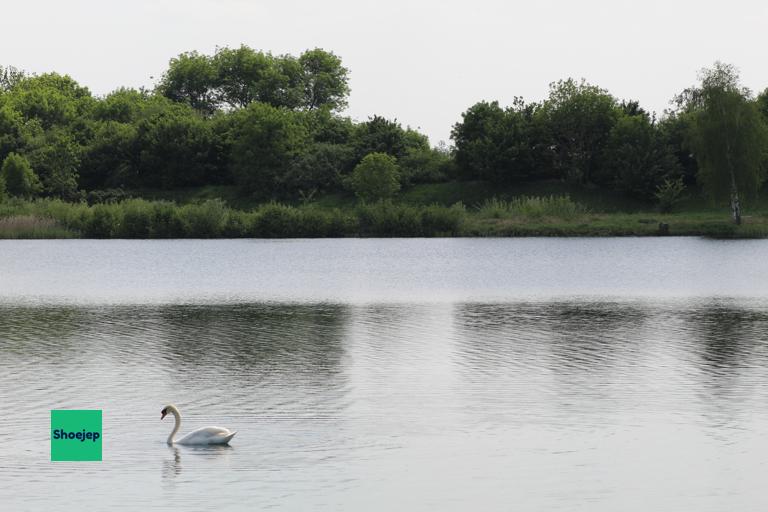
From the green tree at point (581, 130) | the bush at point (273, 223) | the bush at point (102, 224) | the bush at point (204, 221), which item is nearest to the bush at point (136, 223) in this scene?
the bush at point (102, 224)

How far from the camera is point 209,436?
56.1ft

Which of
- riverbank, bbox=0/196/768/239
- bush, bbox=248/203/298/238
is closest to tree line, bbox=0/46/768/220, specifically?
riverbank, bbox=0/196/768/239

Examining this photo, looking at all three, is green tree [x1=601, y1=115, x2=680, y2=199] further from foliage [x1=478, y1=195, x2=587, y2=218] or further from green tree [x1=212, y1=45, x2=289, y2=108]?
green tree [x1=212, y1=45, x2=289, y2=108]

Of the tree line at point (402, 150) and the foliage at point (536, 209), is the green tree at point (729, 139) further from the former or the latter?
the foliage at point (536, 209)

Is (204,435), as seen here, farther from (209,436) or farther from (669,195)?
(669,195)

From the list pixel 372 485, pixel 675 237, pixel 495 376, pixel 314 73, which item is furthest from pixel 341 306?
pixel 314 73

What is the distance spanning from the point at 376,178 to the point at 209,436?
92.1 meters

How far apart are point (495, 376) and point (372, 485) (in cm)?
878

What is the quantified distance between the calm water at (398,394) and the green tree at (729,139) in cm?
4675

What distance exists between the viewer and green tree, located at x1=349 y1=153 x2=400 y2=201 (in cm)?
10856

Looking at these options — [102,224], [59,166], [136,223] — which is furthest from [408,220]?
[59,166]

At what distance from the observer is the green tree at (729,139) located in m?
90.8

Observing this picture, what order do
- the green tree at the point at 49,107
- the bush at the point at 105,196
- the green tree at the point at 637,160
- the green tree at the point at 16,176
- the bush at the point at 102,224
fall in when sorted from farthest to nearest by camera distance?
1. the green tree at the point at 49,107
2. the bush at the point at 105,196
3. the green tree at the point at 16,176
4. the green tree at the point at 637,160
5. the bush at the point at 102,224

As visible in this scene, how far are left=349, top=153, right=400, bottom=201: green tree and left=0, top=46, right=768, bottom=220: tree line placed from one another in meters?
0.12
